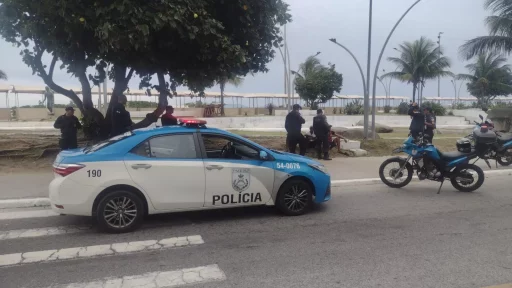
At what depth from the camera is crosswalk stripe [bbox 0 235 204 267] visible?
4.66 metres

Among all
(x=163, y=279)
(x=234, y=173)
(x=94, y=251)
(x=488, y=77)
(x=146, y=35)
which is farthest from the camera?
(x=488, y=77)

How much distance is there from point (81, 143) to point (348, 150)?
7.69 metres

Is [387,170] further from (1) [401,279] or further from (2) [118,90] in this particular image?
(2) [118,90]

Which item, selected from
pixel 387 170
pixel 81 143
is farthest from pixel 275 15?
pixel 81 143

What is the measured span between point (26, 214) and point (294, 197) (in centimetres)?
424

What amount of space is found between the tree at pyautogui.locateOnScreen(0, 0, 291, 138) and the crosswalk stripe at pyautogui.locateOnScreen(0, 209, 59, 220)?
9.82 feet

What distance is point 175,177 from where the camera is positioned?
5.74 metres

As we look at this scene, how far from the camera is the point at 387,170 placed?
8.81 metres

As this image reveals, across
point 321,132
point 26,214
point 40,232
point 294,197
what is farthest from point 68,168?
point 321,132

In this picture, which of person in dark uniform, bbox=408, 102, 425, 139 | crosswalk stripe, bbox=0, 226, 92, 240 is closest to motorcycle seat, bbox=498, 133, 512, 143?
person in dark uniform, bbox=408, 102, 425, 139

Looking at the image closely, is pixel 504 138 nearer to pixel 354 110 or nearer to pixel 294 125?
pixel 294 125

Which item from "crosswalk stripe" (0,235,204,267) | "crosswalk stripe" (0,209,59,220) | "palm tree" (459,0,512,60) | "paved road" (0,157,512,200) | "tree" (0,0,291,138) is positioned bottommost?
"crosswalk stripe" (0,235,204,267)

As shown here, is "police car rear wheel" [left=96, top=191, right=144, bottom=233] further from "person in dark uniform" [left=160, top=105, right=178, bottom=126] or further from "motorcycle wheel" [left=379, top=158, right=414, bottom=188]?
"motorcycle wheel" [left=379, top=158, right=414, bottom=188]

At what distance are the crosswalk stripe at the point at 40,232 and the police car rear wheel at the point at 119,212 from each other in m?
Result: 0.49
